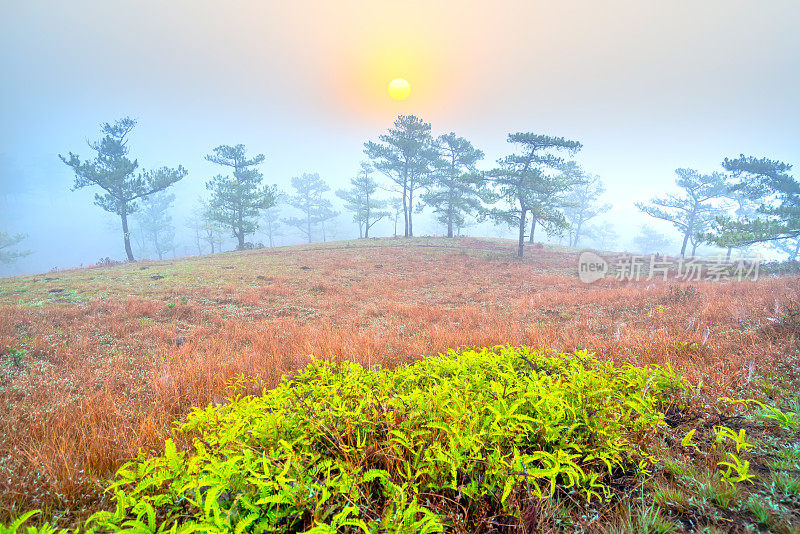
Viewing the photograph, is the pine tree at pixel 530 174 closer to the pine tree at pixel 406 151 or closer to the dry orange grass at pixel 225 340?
the dry orange grass at pixel 225 340

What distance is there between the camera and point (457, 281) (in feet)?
46.4

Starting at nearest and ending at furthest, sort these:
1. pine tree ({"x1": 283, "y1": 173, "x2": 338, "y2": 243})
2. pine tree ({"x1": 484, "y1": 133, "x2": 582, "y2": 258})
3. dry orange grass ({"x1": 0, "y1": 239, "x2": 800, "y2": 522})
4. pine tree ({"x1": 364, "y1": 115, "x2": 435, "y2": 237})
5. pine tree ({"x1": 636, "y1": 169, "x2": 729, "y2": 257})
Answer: dry orange grass ({"x1": 0, "y1": 239, "x2": 800, "y2": 522}), pine tree ({"x1": 484, "y1": 133, "x2": 582, "y2": 258}), pine tree ({"x1": 364, "y1": 115, "x2": 435, "y2": 237}), pine tree ({"x1": 636, "y1": 169, "x2": 729, "y2": 257}), pine tree ({"x1": 283, "y1": 173, "x2": 338, "y2": 243})

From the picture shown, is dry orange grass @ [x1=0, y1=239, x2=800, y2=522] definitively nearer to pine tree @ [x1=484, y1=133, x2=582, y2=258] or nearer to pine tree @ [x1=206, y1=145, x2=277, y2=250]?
pine tree @ [x1=484, y1=133, x2=582, y2=258]

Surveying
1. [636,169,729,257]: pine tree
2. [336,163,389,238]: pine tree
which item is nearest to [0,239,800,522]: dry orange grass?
[336,163,389,238]: pine tree

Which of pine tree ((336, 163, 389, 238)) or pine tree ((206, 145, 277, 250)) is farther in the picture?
pine tree ((336, 163, 389, 238))

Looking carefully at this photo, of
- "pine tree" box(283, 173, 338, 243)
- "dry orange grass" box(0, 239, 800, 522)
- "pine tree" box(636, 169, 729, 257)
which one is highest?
"pine tree" box(283, 173, 338, 243)

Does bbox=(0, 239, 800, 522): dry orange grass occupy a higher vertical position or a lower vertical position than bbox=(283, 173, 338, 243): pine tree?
lower

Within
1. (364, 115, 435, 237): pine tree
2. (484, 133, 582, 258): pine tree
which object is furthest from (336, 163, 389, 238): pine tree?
(484, 133, 582, 258): pine tree

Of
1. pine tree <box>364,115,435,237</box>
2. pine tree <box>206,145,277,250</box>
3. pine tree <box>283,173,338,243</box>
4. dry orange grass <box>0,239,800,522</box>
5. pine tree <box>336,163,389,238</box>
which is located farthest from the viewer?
pine tree <box>283,173,338,243</box>

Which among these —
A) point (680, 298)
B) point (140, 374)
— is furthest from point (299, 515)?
point (680, 298)

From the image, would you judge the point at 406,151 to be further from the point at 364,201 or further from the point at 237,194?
the point at 237,194

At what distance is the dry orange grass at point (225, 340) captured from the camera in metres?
2.24

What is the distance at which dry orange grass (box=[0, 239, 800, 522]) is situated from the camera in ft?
7.34

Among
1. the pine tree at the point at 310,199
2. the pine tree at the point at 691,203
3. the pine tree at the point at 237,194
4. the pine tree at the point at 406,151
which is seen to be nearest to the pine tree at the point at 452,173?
the pine tree at the point at 406,151
